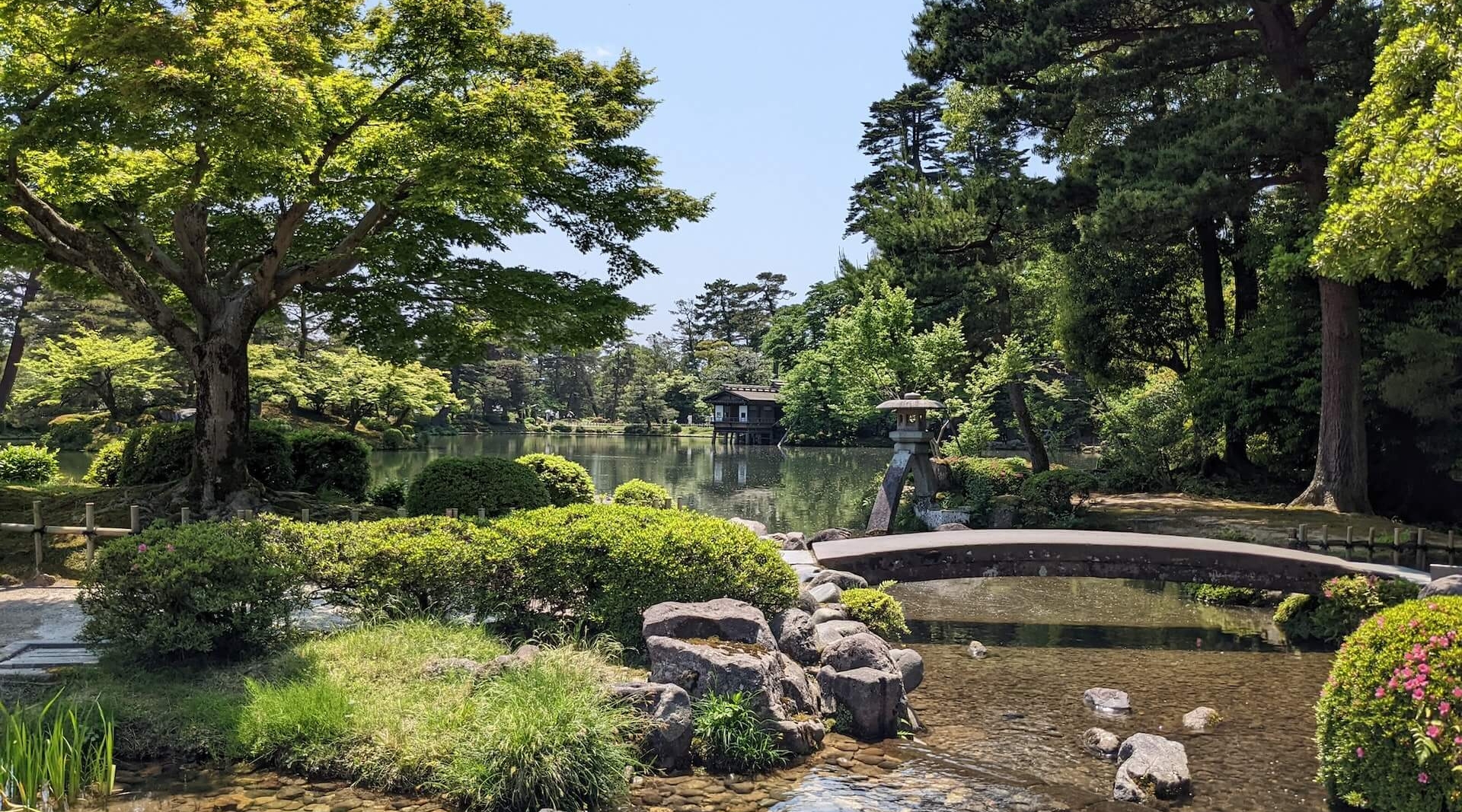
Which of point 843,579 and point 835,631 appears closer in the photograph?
point 835,631

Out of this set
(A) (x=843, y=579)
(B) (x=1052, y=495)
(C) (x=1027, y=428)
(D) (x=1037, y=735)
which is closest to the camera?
(D) (x=1037, y=735)

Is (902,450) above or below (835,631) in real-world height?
above

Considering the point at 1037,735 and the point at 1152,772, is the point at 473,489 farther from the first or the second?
the point at 1152,772

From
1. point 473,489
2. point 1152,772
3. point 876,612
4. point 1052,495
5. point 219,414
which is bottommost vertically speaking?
point 1152,772

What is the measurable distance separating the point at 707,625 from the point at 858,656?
128 cm

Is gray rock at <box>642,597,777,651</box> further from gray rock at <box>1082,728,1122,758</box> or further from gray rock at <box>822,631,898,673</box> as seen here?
gray rock at <box>1082,728,1122,758</box>

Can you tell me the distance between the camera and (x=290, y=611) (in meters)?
7.31

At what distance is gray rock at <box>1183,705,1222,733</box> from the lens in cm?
716

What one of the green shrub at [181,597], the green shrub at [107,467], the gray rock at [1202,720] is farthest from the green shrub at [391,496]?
the gray rock at [1202,720]

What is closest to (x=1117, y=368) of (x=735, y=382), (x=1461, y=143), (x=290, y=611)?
(x=1461, y=143)

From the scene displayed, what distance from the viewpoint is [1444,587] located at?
9.34 m

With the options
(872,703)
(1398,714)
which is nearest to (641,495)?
(872,703)

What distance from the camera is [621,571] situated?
7.71 m

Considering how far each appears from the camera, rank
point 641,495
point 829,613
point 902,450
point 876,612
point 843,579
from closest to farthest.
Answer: point 829,613 → point 876,612 → point 843,579 → point 641,495 → point 902,450
